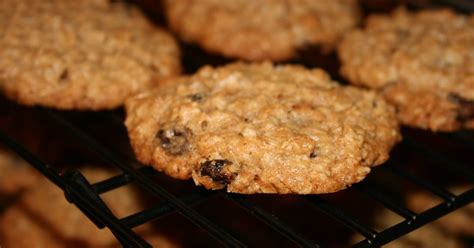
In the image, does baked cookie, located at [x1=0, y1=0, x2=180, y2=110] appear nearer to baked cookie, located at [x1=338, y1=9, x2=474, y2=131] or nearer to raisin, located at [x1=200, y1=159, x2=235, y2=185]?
raisin, located at [x1=200, y1=159, x2=235, y2=185]

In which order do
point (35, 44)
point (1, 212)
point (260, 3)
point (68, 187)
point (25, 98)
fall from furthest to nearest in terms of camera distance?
1. point (260, 3)
2. point (1, 212)
3. point (35, 44)
4. point (25, 98)
5. point (68, 187)

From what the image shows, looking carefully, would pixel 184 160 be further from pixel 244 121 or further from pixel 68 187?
pixel 68 187

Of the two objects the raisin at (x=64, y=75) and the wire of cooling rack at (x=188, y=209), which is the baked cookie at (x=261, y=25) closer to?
the raisin at (x=64, y=75)

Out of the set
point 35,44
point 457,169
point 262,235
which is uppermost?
point 35,44

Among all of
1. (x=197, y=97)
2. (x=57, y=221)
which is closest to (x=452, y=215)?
(x=197, y=97)

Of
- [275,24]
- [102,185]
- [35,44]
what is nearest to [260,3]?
[275,24]

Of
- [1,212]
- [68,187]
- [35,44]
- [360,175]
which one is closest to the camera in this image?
[68,187]
